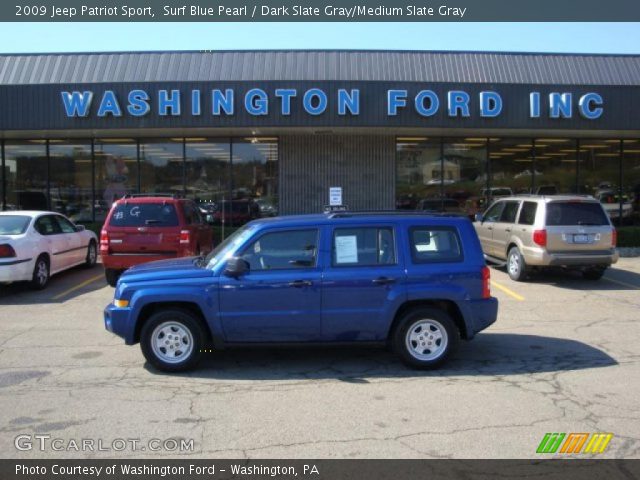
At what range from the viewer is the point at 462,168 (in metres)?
19.8

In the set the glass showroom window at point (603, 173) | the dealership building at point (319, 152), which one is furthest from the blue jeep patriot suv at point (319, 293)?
the glass showroom window at point (603, 173)

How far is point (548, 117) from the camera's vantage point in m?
16.8

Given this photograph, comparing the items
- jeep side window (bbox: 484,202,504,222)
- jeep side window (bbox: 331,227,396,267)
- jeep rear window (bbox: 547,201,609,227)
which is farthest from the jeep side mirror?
jeep side window (bbox: 484,202,504,222)

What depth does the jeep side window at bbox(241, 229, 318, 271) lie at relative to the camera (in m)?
6.46

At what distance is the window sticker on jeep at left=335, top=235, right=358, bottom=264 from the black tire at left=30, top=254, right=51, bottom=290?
7254mm

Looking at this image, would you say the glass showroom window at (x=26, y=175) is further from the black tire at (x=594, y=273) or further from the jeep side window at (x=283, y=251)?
the black tire at (x=594, y=273)

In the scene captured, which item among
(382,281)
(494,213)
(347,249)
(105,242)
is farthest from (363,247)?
(494,213)

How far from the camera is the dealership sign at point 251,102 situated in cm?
1606

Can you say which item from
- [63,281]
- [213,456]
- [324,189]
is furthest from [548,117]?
[213,456]

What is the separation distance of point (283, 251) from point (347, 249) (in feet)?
2.21

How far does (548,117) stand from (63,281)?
1284cm

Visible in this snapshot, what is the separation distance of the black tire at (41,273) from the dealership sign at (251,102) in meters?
5.66

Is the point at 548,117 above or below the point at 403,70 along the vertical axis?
below
